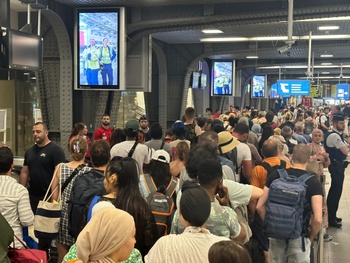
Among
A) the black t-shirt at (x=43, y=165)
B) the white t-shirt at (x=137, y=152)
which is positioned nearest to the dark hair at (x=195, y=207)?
the black t-shirt at (x=43, y=165)

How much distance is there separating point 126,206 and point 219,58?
17220mm

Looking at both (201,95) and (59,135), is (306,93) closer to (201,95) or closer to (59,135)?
(201,95)

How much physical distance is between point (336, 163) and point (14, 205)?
210 inches

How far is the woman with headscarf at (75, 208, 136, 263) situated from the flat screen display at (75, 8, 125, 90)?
6680 mm

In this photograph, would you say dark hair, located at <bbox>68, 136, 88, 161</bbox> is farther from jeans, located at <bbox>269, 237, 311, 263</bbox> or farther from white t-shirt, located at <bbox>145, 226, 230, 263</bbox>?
white t-shirt, located at <bbox>145, 226, 230, 263</bbox>

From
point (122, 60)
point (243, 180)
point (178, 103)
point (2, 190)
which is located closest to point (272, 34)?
point (178, 103)

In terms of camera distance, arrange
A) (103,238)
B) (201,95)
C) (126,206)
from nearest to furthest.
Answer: (103,238), (126,206), (201,95)

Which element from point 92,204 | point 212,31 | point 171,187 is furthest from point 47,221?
point 212,31

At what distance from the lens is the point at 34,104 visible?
11672 mm

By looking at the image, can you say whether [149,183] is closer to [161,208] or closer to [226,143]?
[161,208]

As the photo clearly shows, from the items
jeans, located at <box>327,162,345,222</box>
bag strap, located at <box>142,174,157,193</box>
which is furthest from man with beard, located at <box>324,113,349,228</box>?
bag strap, located at <box>142,174,157,193</box>

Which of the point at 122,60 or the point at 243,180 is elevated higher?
the point at 122,60

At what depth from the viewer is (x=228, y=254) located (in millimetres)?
1844

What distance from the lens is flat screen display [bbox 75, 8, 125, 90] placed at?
8.63 meters
